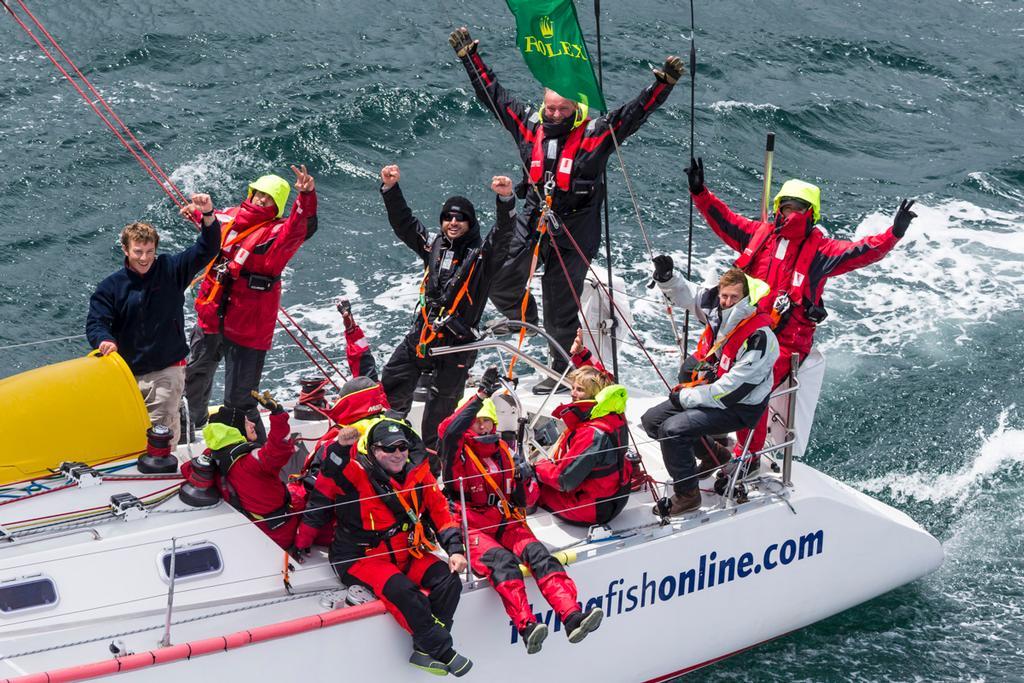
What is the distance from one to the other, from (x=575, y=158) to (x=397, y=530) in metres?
2.49

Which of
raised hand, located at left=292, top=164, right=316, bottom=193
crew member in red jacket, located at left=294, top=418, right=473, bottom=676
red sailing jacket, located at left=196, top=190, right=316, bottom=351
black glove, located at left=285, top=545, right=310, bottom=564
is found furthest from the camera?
red sailing jacket, located at left=196, top=190, right=316, bottom=351

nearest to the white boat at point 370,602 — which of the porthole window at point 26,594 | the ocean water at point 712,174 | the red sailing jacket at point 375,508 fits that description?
the porthole window at point 26,594

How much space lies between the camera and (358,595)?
213 inches

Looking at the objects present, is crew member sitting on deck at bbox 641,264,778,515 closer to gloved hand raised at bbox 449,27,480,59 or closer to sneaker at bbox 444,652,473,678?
sneaker at bbox 444,652,473,678

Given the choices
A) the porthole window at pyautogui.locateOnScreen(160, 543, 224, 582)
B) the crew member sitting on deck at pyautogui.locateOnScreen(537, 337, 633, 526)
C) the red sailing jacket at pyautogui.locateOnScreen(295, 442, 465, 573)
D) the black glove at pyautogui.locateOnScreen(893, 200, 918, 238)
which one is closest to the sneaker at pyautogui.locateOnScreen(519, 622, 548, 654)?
the red sailing jacket at pyautogui.locateOnScreen(295, 442, 465, 573)

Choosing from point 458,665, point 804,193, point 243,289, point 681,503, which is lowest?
point 458,665

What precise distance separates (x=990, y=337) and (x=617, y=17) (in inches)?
287

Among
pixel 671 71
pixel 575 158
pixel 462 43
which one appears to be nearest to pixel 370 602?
pixel 575 158

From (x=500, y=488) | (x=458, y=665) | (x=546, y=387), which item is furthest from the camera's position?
(x=546, y=387)

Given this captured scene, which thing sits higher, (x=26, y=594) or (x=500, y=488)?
(x=500, y=488)

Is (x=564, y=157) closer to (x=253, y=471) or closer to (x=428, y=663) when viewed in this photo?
(x=253, y=471)

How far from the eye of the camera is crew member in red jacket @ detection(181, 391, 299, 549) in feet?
17.3

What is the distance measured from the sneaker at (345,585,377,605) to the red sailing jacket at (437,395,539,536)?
60 centimetres

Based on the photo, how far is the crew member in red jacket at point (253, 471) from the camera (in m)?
5.27
